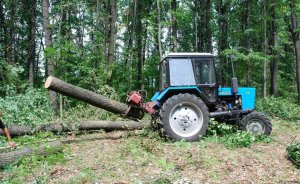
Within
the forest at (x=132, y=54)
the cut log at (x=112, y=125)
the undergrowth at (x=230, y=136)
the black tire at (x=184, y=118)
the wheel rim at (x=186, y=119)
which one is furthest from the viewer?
the forest at (x=132, y=54)

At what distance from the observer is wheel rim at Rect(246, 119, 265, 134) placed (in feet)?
27.4

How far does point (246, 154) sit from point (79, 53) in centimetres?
1159

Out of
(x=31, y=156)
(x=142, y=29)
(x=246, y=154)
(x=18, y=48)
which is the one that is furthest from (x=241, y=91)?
(x=18, y=48)

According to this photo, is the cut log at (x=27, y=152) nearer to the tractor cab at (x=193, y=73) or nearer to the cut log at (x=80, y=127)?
the cut log at (x=80, y=127)

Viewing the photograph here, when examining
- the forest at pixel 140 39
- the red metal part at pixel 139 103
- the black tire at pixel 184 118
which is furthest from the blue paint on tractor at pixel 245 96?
the forest at pixel 140 39

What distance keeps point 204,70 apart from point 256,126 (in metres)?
2.08

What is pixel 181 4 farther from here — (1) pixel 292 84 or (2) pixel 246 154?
(2) pixel 246 154

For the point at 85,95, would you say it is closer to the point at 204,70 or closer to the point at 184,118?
the point at 184,118

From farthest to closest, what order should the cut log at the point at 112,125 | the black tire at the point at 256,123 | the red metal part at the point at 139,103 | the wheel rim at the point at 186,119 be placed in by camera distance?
1. the cut log at the point at 112,125
2. the red metal part at the point at 139,103
3. the black tire at the point at 256,123
4. the wheel rim at the point at 186,119

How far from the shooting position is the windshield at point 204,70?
8258 mm

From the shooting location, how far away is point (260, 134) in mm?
7961

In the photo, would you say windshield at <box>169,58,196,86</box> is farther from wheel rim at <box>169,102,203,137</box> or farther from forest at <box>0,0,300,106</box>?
forest at <box>0,0,300,106</box>

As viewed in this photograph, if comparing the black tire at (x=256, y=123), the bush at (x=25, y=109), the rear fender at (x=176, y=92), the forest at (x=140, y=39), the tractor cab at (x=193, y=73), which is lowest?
the black tire at (x=256, y=123)

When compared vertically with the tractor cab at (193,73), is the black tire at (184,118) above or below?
below
